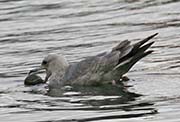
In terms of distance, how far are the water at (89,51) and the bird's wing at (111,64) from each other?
1.09ft

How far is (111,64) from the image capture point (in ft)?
50.7

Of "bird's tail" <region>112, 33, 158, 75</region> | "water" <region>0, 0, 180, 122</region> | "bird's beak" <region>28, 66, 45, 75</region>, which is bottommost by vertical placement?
"water" <region>0, 0, 180, 122</region>

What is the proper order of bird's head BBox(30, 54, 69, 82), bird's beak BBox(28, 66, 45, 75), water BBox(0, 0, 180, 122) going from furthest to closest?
bird's head BBox(30, 54, 69, 82) < bird's beak BBox(28, 66, 45, 75) < water BBox(0, 0, 180, 122)

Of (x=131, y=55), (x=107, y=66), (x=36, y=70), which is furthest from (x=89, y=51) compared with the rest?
(x=131, y=55)

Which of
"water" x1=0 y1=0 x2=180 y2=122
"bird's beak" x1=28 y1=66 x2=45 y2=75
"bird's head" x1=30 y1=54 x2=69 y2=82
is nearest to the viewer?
"water" x1=0 y1=0 x2=180 y2=122

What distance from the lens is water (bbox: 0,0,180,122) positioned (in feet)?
41.8

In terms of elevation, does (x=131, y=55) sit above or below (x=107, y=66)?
above

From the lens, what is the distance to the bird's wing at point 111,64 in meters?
15.3

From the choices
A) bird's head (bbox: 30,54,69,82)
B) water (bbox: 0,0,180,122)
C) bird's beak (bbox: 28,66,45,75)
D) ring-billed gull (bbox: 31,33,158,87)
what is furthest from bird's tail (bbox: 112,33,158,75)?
bird's beak (bbox: 28,66,45,75)

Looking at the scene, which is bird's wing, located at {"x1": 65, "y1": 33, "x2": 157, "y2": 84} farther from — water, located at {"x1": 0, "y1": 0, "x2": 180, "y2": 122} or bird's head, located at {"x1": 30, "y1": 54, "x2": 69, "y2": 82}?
bird's head, located at {"x1": 30, "y1": 54, "x2": 69, "y2": 82}

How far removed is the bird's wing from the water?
33 centimetres

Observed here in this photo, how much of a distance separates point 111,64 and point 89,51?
3525 mm

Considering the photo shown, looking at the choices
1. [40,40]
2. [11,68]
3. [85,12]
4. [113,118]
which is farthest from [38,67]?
[85,12]

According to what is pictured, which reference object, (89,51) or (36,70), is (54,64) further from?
(89,51)
